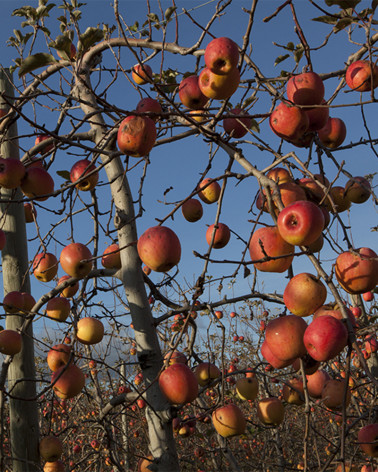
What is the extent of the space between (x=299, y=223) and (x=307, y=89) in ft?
2.32

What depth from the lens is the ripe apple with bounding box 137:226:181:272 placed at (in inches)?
67.7

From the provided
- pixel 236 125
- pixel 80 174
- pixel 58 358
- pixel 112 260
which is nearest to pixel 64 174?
pixel 80 174

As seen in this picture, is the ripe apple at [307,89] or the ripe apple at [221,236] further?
the ripe apple at [221,236]

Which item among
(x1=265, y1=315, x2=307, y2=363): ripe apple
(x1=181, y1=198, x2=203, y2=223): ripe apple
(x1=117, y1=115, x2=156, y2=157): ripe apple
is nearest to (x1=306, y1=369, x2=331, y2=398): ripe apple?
(x1=265, y1=315, x2=307, y2=363): ripe apple

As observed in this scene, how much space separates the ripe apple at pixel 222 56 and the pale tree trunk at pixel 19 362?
4.23 feet

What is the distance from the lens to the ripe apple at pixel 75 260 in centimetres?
246

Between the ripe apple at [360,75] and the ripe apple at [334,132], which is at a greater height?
the ripe apple at [360,75]

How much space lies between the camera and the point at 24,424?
2.61 meters

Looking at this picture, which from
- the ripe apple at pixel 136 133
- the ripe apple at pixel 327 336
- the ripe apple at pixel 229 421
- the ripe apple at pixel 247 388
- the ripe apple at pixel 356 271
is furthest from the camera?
the ripe apple at pixel 247 388

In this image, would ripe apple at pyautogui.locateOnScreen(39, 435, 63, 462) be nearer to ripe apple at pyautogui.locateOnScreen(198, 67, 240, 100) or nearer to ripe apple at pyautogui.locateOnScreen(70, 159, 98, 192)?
ripe apple at pyautogui.locateOnScreen(70, 159, 98, 192)

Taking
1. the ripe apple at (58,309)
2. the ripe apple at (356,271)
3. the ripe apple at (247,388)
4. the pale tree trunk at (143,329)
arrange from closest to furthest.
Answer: the ripe apple at (356,271) → the pale tree trunk at (143,329) → the ripe apple at (58,309) → the ripe apple at (247,388)

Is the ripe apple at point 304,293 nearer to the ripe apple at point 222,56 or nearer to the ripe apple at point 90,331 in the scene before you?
the ripe apple at point 222,56

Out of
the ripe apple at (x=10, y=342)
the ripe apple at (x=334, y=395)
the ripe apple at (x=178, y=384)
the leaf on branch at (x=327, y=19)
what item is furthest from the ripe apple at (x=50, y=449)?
the leaf on branch at (x=327, y=19)

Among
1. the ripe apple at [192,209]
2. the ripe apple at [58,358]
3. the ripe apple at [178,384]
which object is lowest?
the ripe apple at [178,384]
